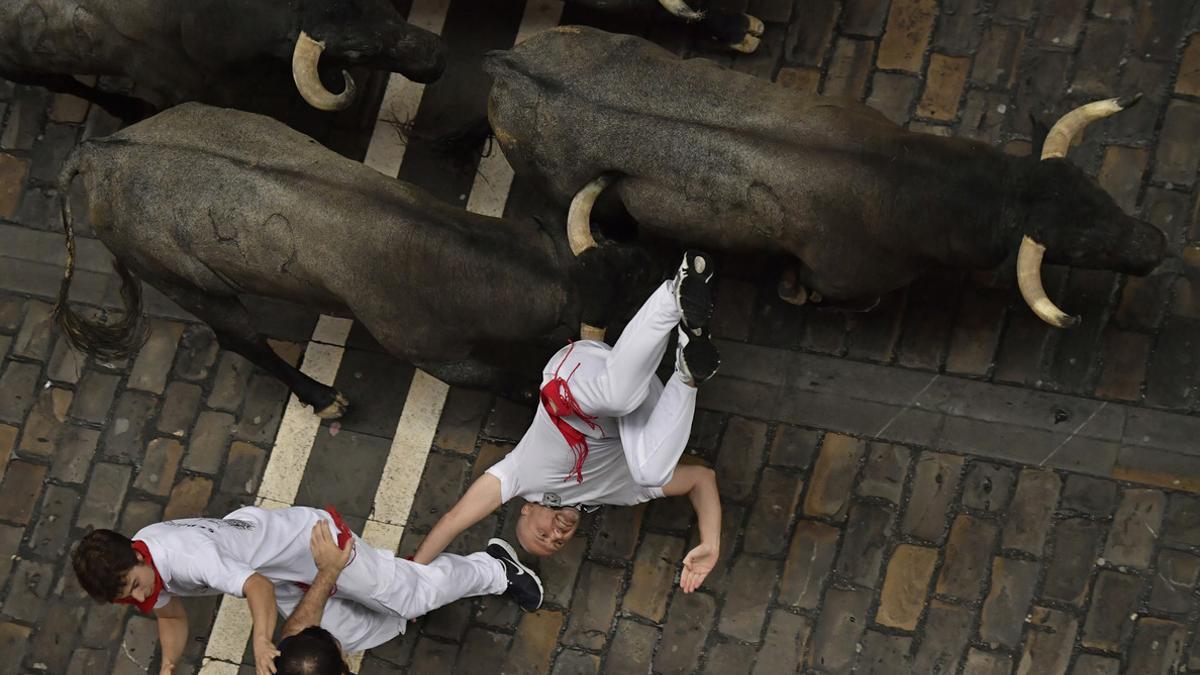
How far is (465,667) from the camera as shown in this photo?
8.43 m

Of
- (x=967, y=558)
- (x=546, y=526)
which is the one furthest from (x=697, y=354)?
(x=967, y=558)

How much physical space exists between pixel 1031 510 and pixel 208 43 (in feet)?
19.9

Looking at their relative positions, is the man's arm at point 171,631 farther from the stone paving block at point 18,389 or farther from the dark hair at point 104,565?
the stone paving block at point 18,389

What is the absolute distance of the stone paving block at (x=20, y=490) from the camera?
9203 mm

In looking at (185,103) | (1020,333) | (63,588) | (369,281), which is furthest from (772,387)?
(63,588)

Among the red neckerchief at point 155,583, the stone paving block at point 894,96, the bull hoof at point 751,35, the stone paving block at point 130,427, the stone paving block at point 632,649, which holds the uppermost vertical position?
the bull hoof at point 751,35

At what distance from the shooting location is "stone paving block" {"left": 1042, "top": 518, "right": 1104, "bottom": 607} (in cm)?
771

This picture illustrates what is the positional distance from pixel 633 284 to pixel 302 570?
2650 mm

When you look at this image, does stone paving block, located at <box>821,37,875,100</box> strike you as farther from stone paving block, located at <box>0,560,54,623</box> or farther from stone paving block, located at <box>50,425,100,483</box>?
stone paving block, located at <box>0,560,54,623</box>

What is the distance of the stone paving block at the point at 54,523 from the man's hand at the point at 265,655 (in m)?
2.94

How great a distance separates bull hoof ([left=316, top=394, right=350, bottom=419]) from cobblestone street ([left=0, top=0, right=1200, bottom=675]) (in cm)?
17

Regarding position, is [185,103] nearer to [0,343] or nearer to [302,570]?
[0,343]

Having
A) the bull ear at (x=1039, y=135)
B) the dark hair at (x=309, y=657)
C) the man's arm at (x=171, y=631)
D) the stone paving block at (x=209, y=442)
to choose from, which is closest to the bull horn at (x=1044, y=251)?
the bull ear at (x=1039, y=135)

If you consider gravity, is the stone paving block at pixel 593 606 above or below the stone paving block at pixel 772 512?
below
